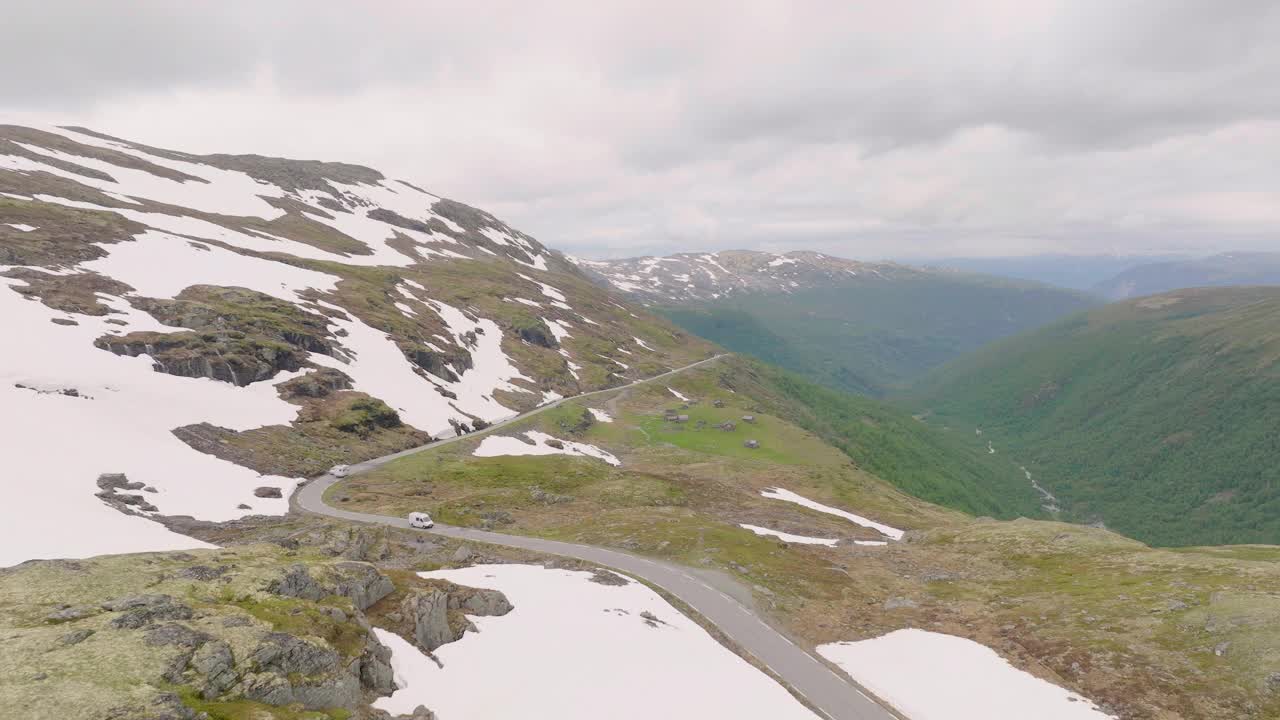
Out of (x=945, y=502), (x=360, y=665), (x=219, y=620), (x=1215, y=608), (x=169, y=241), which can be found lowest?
(x=945, y=502)

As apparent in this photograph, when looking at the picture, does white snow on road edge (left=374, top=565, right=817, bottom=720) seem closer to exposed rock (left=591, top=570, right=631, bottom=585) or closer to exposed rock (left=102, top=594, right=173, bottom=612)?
exposed rock (left=591, top=570, right=631, bottom=585)

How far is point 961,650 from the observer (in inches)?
1646

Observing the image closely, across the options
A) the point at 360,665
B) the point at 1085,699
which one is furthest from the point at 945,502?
the point at 360,665

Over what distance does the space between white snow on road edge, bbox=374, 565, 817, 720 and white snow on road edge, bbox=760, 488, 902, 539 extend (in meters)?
53.0

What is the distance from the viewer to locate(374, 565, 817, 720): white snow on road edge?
25.8m

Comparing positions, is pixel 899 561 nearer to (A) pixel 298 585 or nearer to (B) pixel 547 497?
(B) pixel 547 497

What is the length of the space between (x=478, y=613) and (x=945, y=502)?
180573mm

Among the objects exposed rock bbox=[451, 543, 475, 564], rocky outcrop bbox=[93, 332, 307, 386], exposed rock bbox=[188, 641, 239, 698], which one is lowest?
exposed rock bbox=[451, 543, 475, 564]

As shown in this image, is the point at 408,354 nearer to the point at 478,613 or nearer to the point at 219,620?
the point at 478,613

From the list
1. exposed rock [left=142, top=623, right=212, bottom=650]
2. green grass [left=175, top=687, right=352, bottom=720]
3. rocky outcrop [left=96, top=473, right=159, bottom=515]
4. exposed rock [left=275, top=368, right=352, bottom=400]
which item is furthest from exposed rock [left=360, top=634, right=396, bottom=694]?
exposed rock [left=275, top=368, right=352, bottom=400]

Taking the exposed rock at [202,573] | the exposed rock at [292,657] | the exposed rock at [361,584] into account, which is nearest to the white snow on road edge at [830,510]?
the exposed rock at [361,584]

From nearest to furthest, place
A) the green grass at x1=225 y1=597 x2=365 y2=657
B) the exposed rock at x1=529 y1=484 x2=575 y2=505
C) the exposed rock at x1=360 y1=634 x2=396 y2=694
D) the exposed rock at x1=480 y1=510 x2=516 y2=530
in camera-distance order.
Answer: the green grass at x1=225 y1=597 x2=365 y2=657 → the exposed rock at x1=360 y1=634 x2=396 y2=694 → the exposed rock at x1=480 y1=510 x2=516 y2=530 → the exposed rock at x1=529 y1=484 x2=575 y2=505

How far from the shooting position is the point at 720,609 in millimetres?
45469

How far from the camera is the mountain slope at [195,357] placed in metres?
51.1
